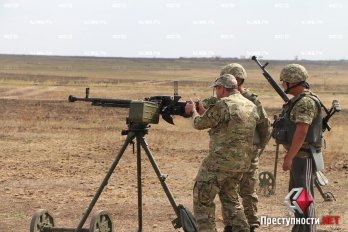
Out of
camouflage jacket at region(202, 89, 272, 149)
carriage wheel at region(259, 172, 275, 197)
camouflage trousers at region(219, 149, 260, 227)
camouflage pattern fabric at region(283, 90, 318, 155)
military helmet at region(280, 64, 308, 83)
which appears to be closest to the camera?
camouflage pattern fabric at region(283, 90, 318, 155)

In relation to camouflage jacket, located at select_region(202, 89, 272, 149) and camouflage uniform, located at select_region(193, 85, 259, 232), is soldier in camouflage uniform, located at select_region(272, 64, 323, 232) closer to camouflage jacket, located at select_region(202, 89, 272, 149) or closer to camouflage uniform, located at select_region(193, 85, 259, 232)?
camouflage uniform, located at select_region(193, 85, 259, 232)

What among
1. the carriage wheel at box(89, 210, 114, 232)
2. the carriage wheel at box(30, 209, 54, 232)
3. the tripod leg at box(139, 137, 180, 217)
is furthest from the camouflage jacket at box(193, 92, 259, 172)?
the carriage wheel at box(30, 209, 54, 232)

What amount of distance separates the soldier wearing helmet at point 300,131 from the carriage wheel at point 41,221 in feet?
10.1

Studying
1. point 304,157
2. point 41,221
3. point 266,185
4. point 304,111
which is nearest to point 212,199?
point 304,157

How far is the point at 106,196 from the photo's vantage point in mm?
10508

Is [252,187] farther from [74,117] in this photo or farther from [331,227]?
[74,117]

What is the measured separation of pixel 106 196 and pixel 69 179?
1.94 m

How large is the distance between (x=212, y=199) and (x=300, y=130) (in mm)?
1291

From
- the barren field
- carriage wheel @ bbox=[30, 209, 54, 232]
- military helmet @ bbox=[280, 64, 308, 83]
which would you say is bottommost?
the barren field

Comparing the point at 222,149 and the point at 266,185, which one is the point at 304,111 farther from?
the point at 266,185

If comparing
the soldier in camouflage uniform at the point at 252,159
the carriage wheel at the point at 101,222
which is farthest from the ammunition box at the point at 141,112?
the carriage wheel at the point at 101,222

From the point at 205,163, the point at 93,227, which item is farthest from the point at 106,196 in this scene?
the point at 205,163

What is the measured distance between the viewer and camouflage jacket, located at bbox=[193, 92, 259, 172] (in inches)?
237

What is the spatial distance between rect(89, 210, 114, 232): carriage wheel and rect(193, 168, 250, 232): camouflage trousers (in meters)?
1.25
